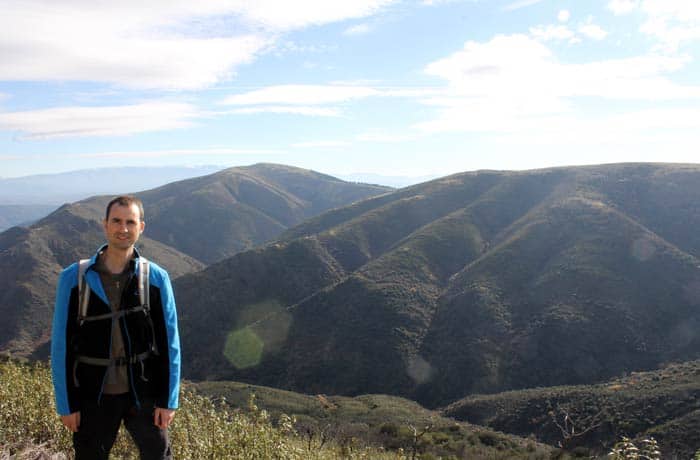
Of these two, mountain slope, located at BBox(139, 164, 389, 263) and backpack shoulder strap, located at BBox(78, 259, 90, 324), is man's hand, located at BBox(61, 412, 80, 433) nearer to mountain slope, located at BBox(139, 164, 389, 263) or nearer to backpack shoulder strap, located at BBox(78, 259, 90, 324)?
backpack shoulder strap, located at BBox(78, 259, 90, 324)

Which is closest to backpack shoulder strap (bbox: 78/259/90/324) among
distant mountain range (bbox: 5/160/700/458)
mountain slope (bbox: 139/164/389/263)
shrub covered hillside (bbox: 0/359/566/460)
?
shrub covered hillside (bbox: 0/359/566/460)

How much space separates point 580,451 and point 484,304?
81.6 ft

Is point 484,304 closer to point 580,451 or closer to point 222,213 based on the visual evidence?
point 580,451

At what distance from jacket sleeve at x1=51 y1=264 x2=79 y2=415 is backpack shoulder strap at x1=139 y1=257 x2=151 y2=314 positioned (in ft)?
1.51

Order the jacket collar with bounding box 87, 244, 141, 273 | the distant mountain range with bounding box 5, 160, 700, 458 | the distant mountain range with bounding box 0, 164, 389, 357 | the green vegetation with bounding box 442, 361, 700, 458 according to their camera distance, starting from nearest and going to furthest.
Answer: the jacket collar with bounding box 87, 244, 141, 273 → the green vegetation with bounding box 442, 361, 700, 458 → the distant mountain range with bounding box 5, 160, 700, 458 → the distant mountain range with bounding box 0, 164, 389, 357

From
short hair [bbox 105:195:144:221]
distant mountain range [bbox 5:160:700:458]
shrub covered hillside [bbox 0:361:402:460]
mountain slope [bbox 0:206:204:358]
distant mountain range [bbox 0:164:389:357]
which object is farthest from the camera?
distant mountain range [bbox 0:164:389:357]

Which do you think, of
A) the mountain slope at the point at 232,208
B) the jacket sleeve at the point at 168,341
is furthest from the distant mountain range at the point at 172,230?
the jacket sleeve at the point at 168,341

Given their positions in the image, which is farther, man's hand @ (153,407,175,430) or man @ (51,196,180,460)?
man's hand @ (153,407,175,430)

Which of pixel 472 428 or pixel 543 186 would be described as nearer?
pixel 472 428

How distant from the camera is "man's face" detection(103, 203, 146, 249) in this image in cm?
373

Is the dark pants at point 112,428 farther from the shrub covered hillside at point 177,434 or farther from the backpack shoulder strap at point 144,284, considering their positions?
the shrub covered hillside at point 177,434

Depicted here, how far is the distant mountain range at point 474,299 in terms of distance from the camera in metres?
39.7

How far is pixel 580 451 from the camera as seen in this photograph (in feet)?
70.1

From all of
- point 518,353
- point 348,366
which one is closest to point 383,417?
point 348,366
